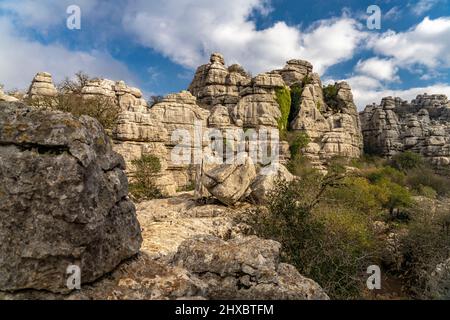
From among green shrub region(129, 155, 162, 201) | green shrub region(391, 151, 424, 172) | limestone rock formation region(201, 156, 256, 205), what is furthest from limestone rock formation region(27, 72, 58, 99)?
green shrub region(391, 151, 424, 172)

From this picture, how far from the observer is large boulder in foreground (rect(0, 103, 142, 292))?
2266 millimetres

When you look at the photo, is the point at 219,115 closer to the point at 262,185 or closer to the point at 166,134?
the point at 166,134

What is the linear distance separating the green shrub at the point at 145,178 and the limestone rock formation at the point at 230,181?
5.20m

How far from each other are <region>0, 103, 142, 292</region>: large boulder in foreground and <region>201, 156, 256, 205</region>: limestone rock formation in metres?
8.92

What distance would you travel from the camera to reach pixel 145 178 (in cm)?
1691

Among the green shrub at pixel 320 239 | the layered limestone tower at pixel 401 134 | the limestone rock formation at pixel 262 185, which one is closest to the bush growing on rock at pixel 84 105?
the limestone rock formation at pixel 262 185

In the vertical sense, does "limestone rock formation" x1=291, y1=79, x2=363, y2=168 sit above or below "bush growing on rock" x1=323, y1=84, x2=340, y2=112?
below

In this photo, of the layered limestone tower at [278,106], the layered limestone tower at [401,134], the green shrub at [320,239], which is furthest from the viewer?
the layered limestone tower at [401,134]

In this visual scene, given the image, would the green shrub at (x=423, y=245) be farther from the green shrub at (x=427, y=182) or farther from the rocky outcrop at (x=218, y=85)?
the rocky outcrop at (x=218, y=85)

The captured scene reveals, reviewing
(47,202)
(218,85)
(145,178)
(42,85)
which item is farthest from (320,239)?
(218,85)

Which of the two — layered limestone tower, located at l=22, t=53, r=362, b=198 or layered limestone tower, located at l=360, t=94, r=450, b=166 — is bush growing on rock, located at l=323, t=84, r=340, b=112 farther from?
layered limestone tower, located at l=360, t=94, r=450, b=166

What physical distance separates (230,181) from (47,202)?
9458mm

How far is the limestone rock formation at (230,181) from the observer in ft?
37.6

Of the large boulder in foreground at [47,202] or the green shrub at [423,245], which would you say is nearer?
the large boulder in foreground at [47,202]
